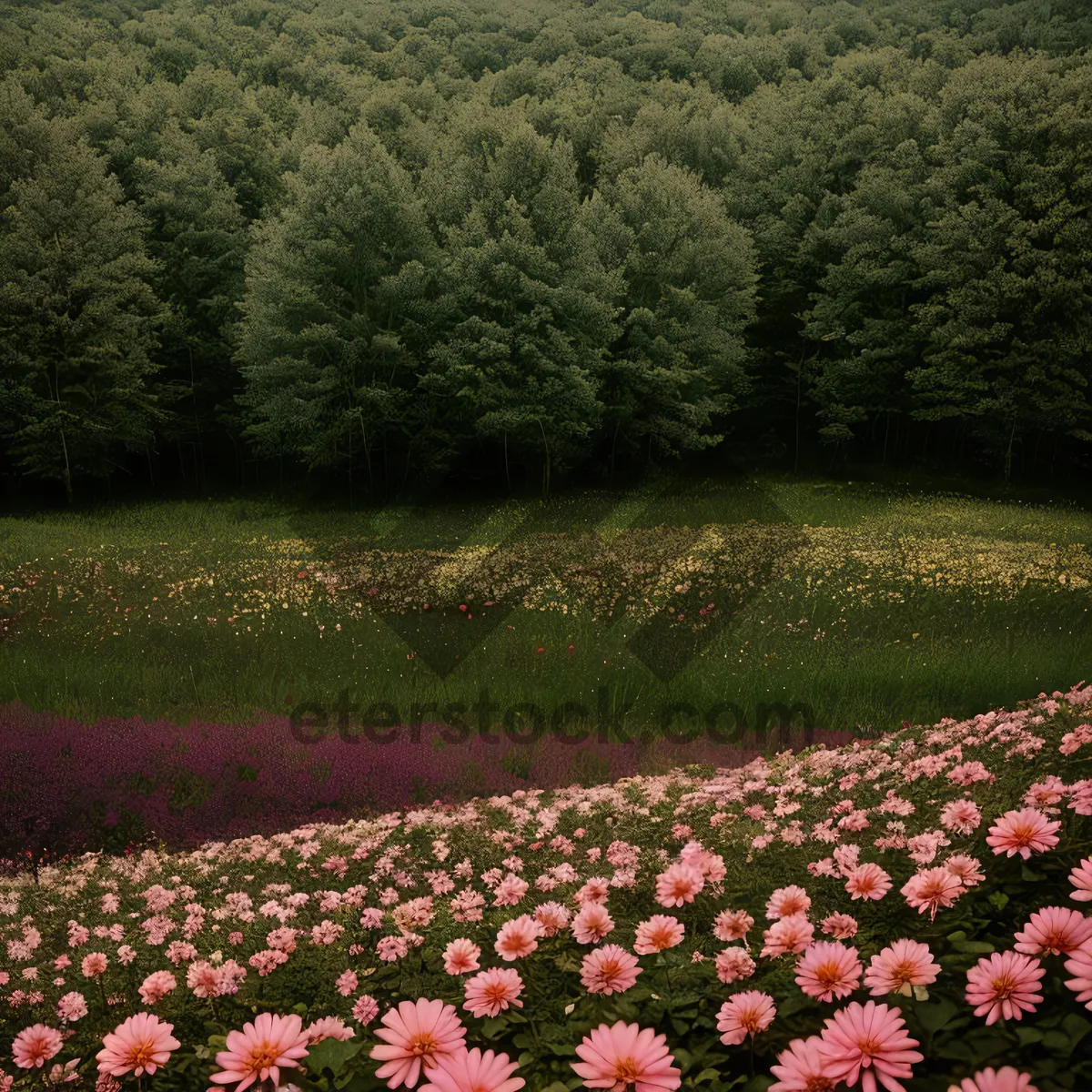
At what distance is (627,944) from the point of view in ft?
8.71

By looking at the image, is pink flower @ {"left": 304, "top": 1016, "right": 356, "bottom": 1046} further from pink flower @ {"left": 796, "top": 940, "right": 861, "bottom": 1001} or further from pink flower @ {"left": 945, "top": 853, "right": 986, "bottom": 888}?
pink flower @ {"left": 945, "top": 853, "right": 986, "bottom": 888}

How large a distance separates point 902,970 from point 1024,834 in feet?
1.85

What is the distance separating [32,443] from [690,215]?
23.8 meters

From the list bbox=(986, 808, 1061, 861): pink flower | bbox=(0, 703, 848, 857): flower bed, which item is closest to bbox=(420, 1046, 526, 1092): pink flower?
bbox=(986, 808, 1061, 861): pink flower

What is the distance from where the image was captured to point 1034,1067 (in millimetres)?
1445

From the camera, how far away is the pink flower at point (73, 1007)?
2.82 m

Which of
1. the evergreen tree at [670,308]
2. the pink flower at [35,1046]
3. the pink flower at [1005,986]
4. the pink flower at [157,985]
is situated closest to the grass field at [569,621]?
the pink flower at [157,985]

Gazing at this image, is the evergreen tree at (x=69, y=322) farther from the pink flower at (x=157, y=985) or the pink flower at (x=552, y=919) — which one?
the pink flower at (x=552, y=919)

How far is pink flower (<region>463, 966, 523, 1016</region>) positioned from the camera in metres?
1.74

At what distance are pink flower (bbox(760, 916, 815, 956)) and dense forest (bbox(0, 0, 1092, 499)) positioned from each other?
884 inches

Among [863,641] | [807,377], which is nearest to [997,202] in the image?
[807,377]

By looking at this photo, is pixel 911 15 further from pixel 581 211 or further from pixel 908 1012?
pixel 908 1012

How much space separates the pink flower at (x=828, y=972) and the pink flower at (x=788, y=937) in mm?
209

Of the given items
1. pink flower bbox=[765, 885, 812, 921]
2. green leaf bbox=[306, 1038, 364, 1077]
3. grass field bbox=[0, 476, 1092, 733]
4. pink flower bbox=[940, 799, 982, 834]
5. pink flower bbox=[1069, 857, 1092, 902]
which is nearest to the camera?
pink flower bbox=[1069, 857, 1092, 902]
